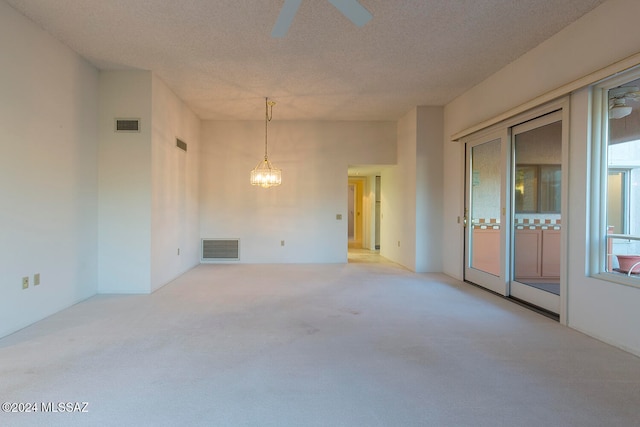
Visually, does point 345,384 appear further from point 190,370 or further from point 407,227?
point 407,227

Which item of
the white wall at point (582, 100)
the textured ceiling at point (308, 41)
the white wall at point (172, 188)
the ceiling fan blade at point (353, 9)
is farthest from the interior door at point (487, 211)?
the white wall at point (172, 188)

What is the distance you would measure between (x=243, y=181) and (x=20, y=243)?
4.11m

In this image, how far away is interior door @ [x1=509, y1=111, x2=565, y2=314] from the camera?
3.93 m

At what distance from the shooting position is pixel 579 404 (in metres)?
1.90

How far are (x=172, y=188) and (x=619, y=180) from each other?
5.47 m

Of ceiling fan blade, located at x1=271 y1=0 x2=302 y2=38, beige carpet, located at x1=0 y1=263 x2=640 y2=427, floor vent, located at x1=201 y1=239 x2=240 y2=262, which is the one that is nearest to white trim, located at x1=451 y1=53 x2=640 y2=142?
beige carpet, located at x1=0 y1=263 x2=640 y2=427

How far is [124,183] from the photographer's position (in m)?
4.37

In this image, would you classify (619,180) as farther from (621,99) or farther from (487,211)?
(487,211)

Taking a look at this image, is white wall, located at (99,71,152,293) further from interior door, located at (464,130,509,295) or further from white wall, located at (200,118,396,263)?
interior door, located at (464,130,509,295)

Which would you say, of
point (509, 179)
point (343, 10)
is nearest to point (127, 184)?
point (343, 10)

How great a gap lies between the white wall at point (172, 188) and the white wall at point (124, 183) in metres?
0.11

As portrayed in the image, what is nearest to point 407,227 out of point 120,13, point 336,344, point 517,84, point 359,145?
point 359,145

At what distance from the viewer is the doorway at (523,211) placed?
386cm

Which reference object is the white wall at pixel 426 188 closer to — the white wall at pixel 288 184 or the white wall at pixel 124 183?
the white wall at pixel 288 184
